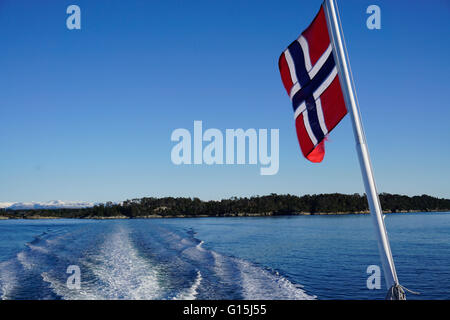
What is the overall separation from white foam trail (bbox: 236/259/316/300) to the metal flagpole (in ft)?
32.5

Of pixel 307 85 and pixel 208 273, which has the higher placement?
pixel 307 85

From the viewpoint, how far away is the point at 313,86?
5.69 meters

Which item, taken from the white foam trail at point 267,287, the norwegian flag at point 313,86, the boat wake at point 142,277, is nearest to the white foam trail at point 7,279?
the boat wake at point 142,277

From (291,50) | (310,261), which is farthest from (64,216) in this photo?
(291,50)

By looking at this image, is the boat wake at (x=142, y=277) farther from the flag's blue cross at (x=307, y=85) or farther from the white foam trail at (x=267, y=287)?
the flag's blue cross at (x=307, y=85)

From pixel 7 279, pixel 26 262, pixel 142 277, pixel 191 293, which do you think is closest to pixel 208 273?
pixel 142 277

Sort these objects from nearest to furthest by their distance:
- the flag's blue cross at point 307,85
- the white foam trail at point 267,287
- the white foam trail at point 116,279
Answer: the flag's blue cross at point 307,85, the white foam trail at point 116,279, the white foam trail at point 267,287

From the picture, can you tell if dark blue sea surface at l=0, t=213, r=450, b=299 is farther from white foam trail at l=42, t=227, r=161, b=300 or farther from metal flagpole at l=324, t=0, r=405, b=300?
metal flagpole at l=324, t=0, r=405, b=300

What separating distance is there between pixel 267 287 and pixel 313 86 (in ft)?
38.5

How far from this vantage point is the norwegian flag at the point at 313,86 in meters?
5.38

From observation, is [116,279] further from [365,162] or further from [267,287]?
[365,162]

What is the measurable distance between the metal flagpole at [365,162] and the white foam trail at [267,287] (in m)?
9.90
